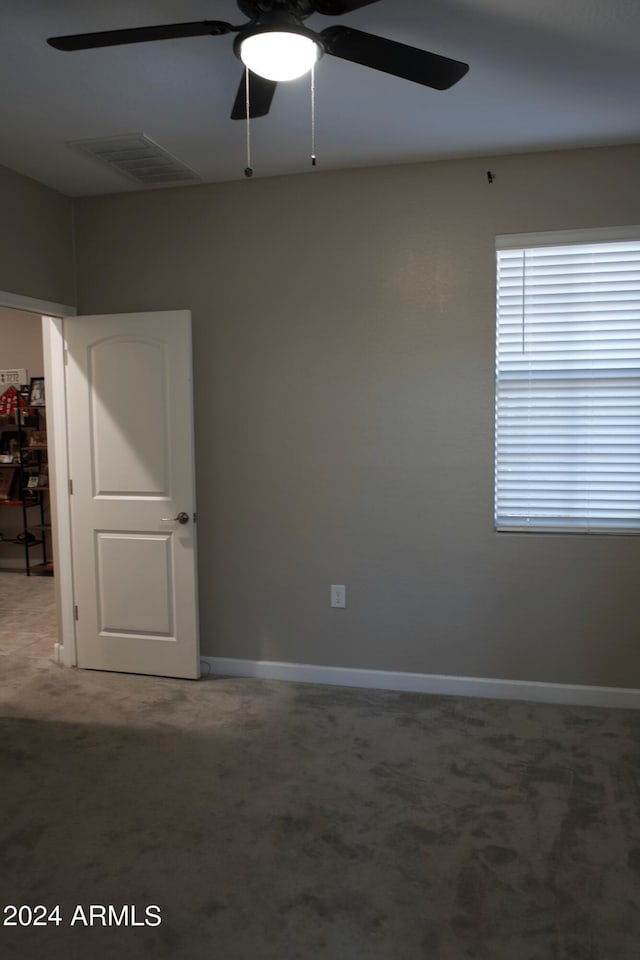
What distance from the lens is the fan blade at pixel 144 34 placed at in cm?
168

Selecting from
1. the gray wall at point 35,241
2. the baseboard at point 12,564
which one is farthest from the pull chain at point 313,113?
the baseboard at point 12,564

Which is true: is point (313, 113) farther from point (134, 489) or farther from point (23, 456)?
point (23, 456)

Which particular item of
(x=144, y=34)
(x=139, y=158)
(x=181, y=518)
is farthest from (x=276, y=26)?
(x=181, y=518)

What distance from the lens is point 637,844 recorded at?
2324mm

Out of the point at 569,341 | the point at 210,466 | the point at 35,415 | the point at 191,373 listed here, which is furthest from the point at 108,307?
the point at 35,415

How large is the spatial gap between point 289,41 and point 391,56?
31 centimetres

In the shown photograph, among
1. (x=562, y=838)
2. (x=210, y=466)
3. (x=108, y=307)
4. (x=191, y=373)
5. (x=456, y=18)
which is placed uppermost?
(x=456, y=18)

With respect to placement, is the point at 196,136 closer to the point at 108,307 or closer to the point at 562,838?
the point at 108,307

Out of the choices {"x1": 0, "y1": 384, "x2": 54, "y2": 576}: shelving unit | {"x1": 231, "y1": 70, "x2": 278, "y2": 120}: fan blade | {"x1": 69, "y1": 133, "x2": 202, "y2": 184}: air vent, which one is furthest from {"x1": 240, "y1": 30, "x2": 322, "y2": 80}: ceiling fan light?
{"x1": 0, "y1": 384, "x2": 54, "y2": 576}: shelving unit

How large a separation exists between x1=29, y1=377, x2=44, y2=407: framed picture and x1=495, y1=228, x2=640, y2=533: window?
4654mm

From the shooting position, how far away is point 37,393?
641cm

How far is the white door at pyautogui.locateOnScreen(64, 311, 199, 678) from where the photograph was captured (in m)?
3.67

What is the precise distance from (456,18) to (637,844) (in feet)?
9.22

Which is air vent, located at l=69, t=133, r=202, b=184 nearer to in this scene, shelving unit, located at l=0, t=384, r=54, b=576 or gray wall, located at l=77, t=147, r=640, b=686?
gray wall, located at l=77, t=147, r=640, b=686
